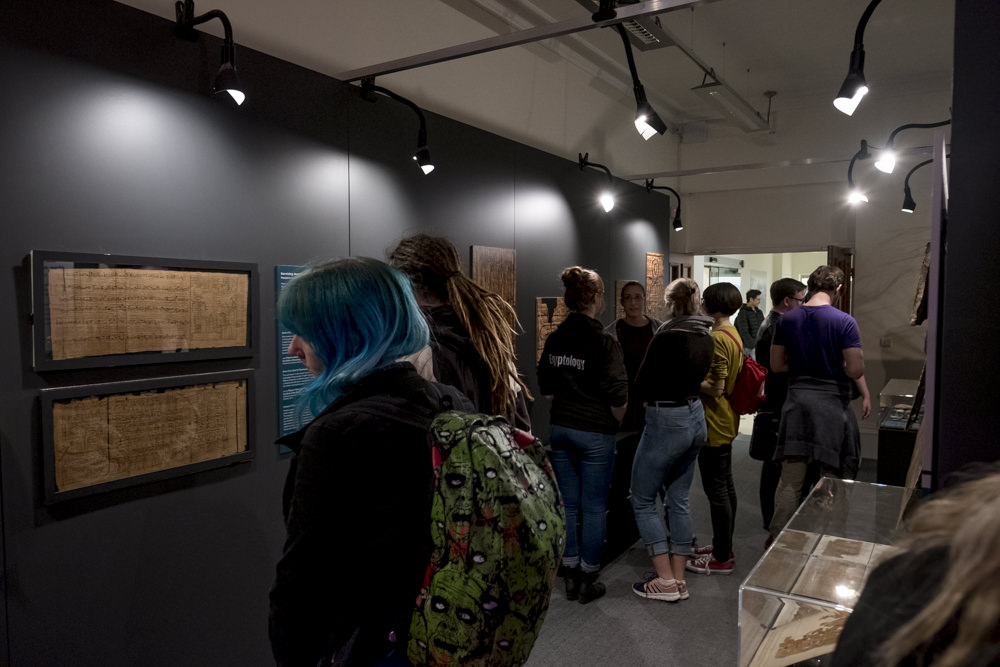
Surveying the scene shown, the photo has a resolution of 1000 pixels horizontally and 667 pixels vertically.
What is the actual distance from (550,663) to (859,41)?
277 cm

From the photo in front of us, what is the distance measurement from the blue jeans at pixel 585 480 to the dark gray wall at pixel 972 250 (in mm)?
2037

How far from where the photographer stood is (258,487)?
265 centimetres

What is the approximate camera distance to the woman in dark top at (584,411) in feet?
10.2

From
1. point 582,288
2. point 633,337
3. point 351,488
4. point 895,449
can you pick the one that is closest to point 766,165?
point 633,337

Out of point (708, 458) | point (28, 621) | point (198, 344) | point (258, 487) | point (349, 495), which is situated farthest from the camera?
point (708, 458)

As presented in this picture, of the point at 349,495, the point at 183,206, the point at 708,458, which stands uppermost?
the point at 183,206

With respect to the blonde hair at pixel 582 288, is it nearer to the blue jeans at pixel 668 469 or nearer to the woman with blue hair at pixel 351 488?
the blue jeans at pixel 668 469

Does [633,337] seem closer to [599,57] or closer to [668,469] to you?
[668,469]

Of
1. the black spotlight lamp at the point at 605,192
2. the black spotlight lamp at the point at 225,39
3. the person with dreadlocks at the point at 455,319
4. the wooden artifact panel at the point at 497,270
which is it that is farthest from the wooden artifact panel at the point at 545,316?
the black spotlight lamp at the point at 225,39

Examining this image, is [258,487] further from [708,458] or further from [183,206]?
[708,458]

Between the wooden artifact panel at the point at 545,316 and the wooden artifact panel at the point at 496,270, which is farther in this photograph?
the wooden artifact panel at the point at 545,316

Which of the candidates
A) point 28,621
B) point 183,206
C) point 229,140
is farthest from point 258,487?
point 229,140

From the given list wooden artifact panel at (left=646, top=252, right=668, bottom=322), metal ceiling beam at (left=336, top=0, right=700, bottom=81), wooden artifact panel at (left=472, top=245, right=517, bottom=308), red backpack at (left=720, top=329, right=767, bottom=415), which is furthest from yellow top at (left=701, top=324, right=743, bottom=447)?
wooden artifact panel at (left=646, top=252, right=668, bottom=322)

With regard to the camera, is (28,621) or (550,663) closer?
(28,621)
